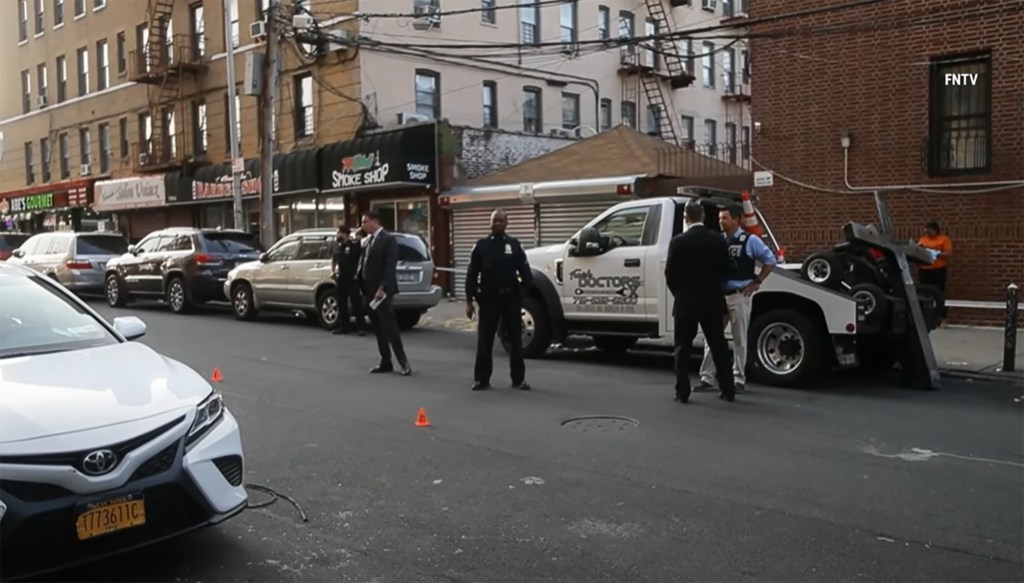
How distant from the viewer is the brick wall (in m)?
23.0

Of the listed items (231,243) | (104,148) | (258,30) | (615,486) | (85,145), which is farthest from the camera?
(85,145)

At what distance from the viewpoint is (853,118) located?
1543cm

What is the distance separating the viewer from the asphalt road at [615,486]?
177 inches

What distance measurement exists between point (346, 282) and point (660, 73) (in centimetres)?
2085

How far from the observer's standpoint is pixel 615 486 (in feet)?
19.2

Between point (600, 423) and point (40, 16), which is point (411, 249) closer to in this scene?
point (600, 423)

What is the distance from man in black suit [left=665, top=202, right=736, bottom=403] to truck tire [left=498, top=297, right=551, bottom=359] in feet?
10.5

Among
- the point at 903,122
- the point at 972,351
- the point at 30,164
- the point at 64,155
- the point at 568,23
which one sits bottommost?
the point at 972,351

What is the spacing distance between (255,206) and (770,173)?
17.1m

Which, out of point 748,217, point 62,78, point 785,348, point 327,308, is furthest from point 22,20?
point 785,348

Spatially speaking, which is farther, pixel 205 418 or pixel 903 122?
pixel 903 122

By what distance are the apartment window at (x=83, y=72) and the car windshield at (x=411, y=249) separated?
25578mm

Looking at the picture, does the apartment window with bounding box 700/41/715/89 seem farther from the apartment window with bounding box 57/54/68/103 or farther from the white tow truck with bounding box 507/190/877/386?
the apartment window with bounding box 57/54/68/103

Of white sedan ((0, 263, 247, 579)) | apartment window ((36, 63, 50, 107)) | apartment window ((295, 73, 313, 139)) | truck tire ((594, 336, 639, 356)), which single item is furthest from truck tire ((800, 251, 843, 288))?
apartment window ((36, 63, 50, 107))
